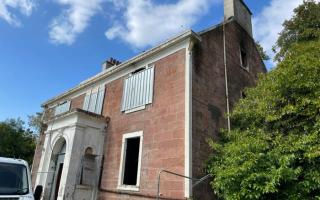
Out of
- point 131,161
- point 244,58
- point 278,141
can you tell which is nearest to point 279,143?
point 278,141

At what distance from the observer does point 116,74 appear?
14227mm

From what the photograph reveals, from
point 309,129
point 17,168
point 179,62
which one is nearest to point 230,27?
point 179,62

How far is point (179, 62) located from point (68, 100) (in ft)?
30.9

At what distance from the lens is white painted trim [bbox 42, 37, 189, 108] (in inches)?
448

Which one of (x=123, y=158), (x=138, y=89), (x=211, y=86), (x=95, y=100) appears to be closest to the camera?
(x=211, y=86)

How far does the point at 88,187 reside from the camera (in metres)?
12.2

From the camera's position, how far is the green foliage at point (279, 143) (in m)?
7.61

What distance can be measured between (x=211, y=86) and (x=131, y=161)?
4.63m

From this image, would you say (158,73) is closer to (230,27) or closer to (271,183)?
(230,27)

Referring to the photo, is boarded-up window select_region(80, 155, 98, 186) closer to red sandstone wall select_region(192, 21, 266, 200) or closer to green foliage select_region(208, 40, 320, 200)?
red sandstone wall select_region(192, 21, 266, 200)

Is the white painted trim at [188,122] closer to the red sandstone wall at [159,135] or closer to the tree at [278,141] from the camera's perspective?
the red sandstone wall at [159,135]

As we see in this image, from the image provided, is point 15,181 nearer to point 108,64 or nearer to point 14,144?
point 108,64

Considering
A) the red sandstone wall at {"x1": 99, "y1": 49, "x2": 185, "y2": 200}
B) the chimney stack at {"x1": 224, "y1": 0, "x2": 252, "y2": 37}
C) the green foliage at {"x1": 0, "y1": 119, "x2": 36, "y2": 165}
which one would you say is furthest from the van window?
the green foliage at {"x1": 0, "y1": 119, "x2": 36, "y2": 165}

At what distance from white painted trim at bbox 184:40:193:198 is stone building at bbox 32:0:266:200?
0.11 ft
